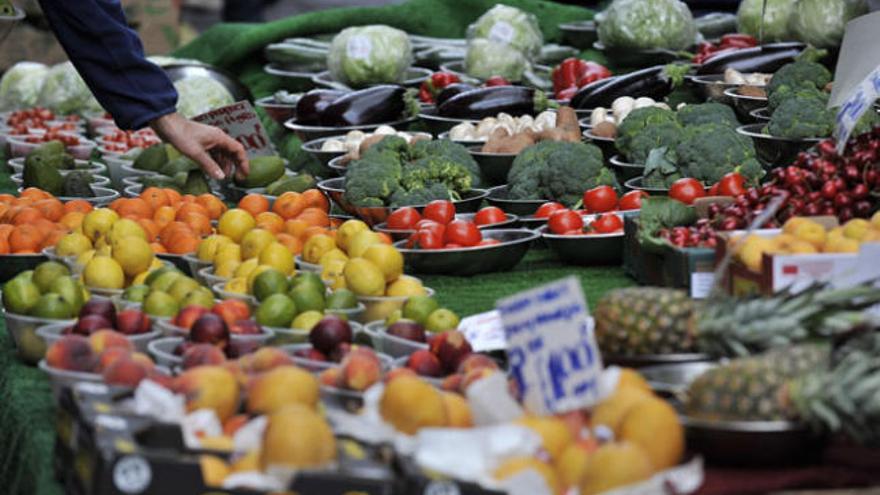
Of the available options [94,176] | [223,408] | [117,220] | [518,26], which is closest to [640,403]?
[223,408]

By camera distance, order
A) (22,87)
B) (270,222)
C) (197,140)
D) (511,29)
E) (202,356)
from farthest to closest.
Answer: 1. (22,87)
2. (511,29)
3. (197,140)
4. (270,222)
5. (202,356)

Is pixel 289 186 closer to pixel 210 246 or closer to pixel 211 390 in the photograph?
pixel 210 246

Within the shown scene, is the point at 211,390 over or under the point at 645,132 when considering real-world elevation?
over

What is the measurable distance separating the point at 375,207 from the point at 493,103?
1379 millimetres

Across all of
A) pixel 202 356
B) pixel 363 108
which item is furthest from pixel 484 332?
pixel 363 108

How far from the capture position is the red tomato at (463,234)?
339cm

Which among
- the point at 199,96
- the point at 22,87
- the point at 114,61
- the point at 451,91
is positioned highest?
the point at 114,61

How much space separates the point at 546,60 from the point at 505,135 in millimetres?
2168

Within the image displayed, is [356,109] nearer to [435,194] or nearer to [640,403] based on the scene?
[435,194]

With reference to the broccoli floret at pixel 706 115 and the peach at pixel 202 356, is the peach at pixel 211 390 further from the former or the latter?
the broccoli floret at pixel 706 115

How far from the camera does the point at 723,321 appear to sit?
2113 millimetres

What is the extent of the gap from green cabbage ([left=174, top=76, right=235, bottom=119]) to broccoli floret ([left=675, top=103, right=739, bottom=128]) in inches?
94.0

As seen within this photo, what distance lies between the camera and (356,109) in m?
5.20

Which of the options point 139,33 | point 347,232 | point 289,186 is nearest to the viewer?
point 347,232
